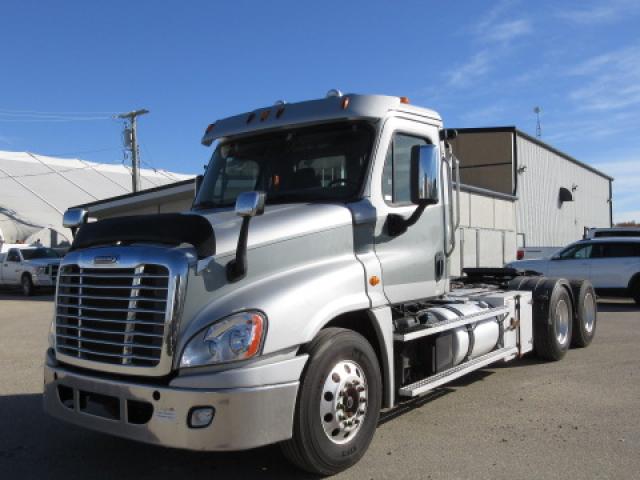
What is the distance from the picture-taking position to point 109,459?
5.02 metres

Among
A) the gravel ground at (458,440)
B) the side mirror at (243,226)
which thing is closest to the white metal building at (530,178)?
the gravel ground at (458,440)

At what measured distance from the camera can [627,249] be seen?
634 inches

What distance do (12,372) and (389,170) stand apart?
19.5ft

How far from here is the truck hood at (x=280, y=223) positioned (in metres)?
4.30

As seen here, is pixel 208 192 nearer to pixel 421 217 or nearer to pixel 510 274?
pixel 421 217

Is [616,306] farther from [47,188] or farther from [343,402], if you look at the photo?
[47,188]

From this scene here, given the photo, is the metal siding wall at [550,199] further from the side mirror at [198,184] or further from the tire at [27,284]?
the side mirror at [198,184]

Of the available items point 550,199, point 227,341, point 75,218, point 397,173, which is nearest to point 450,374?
point 397,173

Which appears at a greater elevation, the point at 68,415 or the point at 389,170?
the point at 389,170

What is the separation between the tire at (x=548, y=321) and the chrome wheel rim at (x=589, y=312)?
3.19 ft

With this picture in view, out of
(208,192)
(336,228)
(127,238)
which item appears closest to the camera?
(127,238)

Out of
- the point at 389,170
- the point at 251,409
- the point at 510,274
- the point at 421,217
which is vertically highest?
the point at 389,170

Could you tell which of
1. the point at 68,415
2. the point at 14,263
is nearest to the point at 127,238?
the point at 68,415

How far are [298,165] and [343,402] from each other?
1995mm
